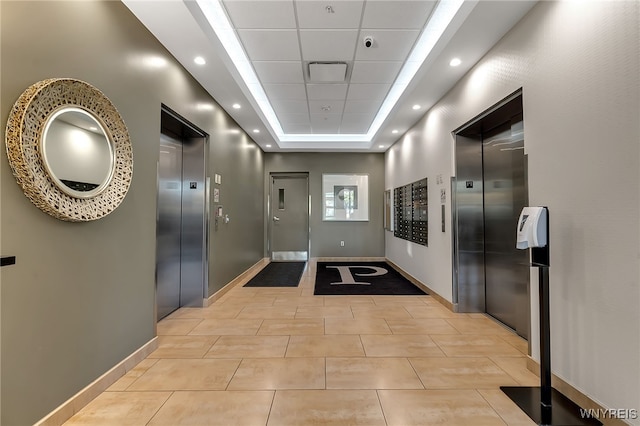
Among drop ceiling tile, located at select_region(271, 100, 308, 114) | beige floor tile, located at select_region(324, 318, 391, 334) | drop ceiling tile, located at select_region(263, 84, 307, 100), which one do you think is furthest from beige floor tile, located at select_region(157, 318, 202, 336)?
drop ceiling tile, located at select_region(271, 100, 308, 114)

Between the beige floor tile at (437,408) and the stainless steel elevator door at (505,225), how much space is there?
4.73ft

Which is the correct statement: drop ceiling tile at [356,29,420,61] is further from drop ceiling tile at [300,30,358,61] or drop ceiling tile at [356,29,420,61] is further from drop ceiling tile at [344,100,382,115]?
drop ceiling tile at [344,100,382,115]

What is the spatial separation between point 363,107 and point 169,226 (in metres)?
3.79

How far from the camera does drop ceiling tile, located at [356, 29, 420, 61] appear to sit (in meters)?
3.15

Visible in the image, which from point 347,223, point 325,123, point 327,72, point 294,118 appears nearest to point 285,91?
point 327,72

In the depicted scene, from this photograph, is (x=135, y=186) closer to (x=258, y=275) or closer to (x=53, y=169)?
(x=53, y=169)

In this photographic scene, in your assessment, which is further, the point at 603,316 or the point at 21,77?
the point at 603,316

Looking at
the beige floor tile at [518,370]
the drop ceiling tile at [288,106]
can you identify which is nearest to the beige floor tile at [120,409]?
the beige floor tile at [518,370]

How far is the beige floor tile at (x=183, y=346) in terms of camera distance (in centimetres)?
274

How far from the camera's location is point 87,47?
205 centimetres

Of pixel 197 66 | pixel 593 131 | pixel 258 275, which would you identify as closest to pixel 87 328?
pixel 197 66

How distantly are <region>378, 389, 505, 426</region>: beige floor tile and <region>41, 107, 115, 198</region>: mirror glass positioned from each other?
2.47 m

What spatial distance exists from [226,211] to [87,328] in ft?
9.63

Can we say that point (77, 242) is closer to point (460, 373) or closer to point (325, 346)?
point (325, 346)
